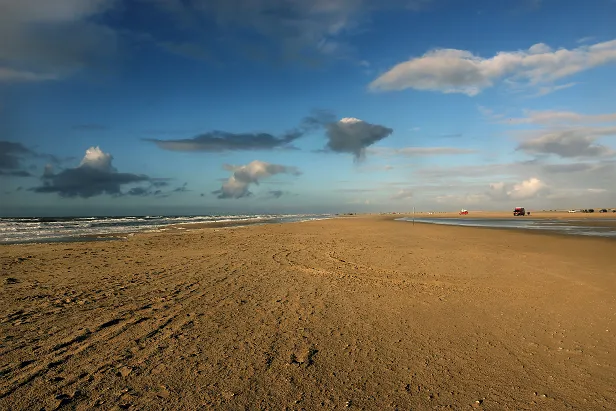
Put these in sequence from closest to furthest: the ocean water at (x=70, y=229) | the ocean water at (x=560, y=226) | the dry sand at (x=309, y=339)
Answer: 1. the dry sand at (x=309, y=339)
2. the ocean water at (x=70, y=229)
3. the ocean water at (x=560, y=226)

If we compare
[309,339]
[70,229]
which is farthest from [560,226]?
[70,229]

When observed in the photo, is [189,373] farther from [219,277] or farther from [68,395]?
[219,277]

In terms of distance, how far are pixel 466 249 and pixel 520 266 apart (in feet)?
16.8

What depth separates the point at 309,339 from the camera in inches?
251

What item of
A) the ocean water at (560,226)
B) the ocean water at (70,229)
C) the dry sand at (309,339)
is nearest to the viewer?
the dry sand at (309,339)

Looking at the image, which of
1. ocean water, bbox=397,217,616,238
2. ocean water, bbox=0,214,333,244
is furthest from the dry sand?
ocean water, bbox=397,217,616,238

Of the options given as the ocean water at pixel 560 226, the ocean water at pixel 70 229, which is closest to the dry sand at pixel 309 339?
the ocean water at pixel 70 229

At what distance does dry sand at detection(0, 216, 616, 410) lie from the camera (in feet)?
14.9

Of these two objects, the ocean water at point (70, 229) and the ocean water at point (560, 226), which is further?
the ocean water at point (560, 226)

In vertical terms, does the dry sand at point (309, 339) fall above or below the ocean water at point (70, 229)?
below

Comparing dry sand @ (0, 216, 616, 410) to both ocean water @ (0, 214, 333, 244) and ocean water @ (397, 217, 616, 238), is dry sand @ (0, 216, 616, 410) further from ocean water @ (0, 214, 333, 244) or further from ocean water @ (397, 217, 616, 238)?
ocean water @ (397, 217, 616, 238)

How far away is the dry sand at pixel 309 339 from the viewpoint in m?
4.55

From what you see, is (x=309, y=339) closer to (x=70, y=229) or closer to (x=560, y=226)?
(x=560, y=226)

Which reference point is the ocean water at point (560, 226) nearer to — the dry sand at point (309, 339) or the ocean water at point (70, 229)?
the dry sand at point (309, 339)
